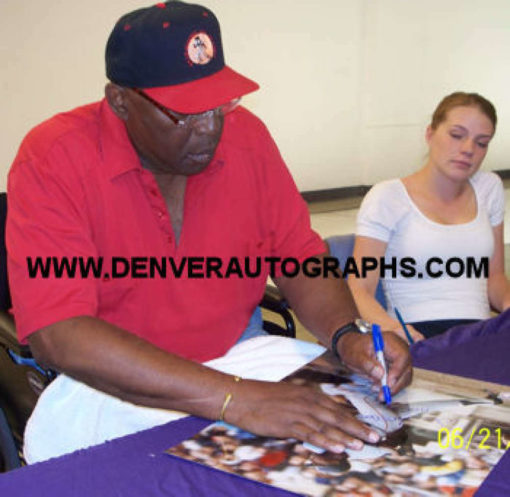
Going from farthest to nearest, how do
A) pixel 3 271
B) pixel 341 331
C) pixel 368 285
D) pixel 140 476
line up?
pixel 368 285, pixel 3 271, pixel 341 331, pixel 140 476

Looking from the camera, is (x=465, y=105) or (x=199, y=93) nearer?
(x=199, y=93)

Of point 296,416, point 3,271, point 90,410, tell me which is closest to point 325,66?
point 3,271

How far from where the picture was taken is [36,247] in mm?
1373

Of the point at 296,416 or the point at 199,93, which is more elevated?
the point at 199,93

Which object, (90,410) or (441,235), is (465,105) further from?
(90,410)

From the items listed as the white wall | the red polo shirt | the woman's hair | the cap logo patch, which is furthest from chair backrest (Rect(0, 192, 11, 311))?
the white wall

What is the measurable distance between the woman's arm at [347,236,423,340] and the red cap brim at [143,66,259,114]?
3.26ft

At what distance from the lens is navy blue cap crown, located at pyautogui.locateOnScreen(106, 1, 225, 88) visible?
1.33 m

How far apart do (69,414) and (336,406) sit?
0.59 m

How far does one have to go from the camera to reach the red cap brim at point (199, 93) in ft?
4.35

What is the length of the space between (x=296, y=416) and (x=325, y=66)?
635 cm

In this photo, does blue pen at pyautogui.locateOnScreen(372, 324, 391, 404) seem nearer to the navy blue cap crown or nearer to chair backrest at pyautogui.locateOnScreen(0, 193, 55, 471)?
the navy blue cap crown

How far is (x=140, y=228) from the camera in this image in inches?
60.3
